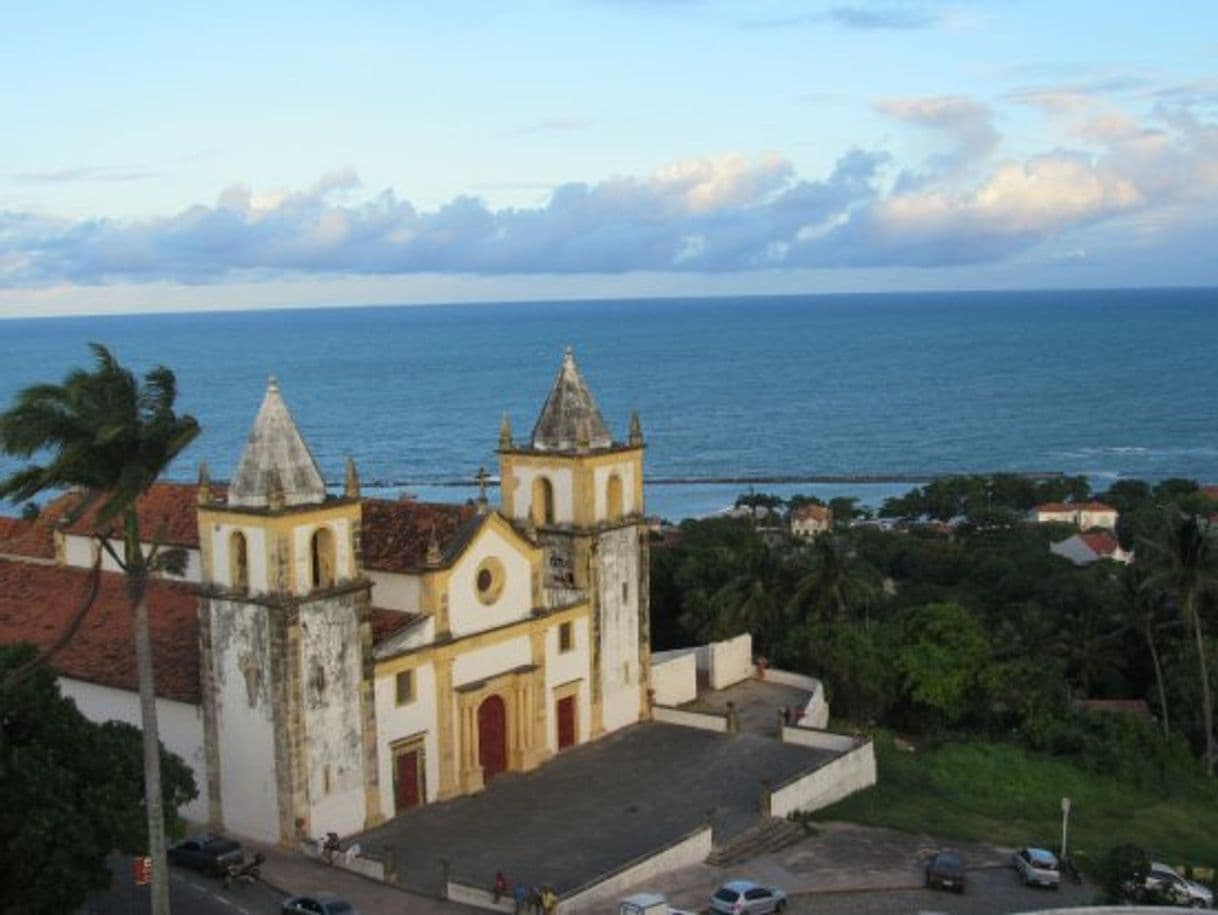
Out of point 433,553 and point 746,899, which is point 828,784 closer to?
point 746,899

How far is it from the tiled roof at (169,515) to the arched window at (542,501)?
29.4 ft

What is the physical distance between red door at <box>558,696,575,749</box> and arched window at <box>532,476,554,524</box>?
16.1 ft

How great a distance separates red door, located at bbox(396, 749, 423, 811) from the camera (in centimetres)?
3522

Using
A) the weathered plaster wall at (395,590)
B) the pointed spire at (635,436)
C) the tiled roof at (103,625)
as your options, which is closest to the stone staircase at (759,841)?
the weathered plaster wall at (395,590)

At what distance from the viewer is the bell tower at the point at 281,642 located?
32.1 m

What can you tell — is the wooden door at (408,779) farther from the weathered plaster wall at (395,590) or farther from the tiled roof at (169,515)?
the tiled roof at (169,515)

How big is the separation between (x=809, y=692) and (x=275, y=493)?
2028cm

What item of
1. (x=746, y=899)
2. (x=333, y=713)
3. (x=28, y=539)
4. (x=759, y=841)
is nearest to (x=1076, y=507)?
(x=759, y=841)

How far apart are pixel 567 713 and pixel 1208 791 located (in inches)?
704

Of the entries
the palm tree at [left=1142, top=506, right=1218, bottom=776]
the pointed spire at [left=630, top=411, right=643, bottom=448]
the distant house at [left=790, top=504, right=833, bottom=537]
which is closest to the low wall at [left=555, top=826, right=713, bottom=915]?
the pointed spire at [left=630, top=411, right=643, bottom=448]

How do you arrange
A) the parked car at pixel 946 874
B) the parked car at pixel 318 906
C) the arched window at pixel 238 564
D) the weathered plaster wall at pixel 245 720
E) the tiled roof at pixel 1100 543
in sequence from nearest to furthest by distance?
the parked car at pixel 318 906
the parked car at pixel 946 874
the weathered plaster wall at pixel 245 720
the arched window at pixel 238 564
the tiled roof at pixel 1100 543

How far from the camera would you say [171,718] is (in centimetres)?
3412

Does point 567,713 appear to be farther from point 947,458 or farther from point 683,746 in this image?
point 947,458

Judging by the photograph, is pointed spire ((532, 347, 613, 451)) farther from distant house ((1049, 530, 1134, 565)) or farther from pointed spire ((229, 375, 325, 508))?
distant house ((1049, 530, 1134, 565))
